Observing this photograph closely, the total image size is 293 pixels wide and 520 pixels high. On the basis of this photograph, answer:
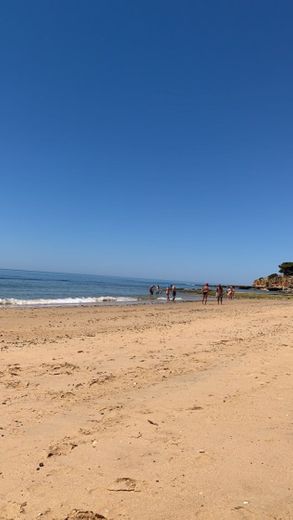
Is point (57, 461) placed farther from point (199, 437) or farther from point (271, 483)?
point (271, 483)

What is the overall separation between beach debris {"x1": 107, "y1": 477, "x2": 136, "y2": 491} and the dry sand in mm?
11

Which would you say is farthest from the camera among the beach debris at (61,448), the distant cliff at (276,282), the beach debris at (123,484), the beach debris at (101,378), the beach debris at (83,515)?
the distant cliff at (276,282)

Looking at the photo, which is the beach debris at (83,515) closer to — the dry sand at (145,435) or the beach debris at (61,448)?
the dry sand at (145,435)

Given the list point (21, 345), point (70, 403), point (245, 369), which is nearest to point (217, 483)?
point (70, 403)

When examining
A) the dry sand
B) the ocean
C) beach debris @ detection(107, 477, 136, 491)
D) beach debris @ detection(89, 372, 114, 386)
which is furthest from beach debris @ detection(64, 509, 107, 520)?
the ocean

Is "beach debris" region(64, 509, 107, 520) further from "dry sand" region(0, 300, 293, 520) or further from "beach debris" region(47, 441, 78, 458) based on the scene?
"beach debris" region(47, 441, 78, 458)

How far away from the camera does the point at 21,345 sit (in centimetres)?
1188

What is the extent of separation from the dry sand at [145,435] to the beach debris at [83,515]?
0.03 ft

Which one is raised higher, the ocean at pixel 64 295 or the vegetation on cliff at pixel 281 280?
the vegetation on cliff at pixel 281 280

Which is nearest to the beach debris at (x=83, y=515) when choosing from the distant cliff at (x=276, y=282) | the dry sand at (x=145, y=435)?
the dry sand at (x=145, y=435)

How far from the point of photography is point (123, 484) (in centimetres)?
431

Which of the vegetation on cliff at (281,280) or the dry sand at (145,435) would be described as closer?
the dry sand at (145,435)

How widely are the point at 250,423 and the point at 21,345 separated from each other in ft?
24.9

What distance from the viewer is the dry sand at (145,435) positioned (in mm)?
4016
